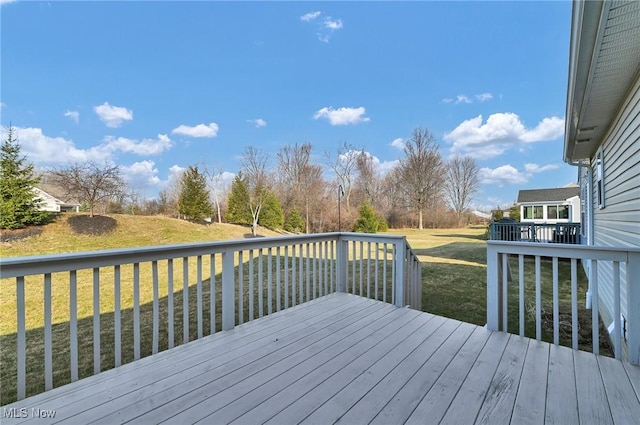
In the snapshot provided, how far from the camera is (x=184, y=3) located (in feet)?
22.9

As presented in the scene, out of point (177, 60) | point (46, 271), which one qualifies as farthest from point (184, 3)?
point (46, 271)

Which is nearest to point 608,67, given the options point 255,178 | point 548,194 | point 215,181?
point 255,178

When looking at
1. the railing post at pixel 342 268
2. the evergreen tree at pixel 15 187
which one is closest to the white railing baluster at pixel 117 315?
the railing post at pixel 342 268

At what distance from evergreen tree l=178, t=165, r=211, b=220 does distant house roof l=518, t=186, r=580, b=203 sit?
2240 cm

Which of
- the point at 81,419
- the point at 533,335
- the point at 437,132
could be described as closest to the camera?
the point at 81,419

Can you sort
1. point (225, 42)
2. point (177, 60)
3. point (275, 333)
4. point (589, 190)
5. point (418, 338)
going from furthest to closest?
point (177, 60) < point (225, 42) < point (589, 190) < point (275, 333) < point (418, 338)

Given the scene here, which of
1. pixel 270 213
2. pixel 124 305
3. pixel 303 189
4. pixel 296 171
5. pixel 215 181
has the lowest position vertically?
pixel 124 305

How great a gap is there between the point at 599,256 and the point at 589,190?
18.8 feet

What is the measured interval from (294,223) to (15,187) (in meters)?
12.6

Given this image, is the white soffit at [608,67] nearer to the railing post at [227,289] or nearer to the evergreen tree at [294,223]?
the railing post at [227,289]

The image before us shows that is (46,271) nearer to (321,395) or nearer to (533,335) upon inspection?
(321,395)

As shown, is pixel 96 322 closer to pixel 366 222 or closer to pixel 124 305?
pixel 124 305

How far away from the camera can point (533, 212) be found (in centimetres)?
2056

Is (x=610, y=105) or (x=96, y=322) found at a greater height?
(x=610, y=105)
